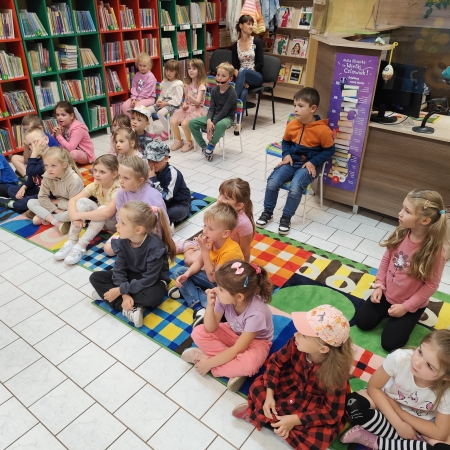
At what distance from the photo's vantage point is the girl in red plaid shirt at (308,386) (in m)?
1.70

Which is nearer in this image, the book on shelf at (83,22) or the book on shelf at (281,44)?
the book on shelf at (83,22)

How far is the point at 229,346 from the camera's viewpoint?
7.32ft

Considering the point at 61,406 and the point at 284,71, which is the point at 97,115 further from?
the point at 61,406

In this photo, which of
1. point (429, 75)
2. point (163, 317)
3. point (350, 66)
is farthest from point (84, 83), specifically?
point (429, 75)

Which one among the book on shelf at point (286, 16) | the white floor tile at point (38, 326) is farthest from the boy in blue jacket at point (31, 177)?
the book on shelf at point (286, 16)

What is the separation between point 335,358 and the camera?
5.59 ft

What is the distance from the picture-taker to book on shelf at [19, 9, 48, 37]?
4.57 meters

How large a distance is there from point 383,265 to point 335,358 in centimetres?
102

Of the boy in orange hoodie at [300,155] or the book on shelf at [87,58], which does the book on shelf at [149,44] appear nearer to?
the book on shelf at [87,58]

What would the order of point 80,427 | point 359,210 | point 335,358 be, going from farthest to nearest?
1. point 359,210
2. point 80,427
3. point 335,358

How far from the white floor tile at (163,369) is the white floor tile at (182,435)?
207mm

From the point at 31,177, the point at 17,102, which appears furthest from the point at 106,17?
the point at 31,177

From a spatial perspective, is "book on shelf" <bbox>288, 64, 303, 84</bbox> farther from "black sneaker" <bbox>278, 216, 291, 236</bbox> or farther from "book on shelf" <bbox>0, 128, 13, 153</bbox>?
"book on shelf" <bbox>0, 128, 13, 153</bbox>

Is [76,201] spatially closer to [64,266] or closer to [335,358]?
[64,266]
